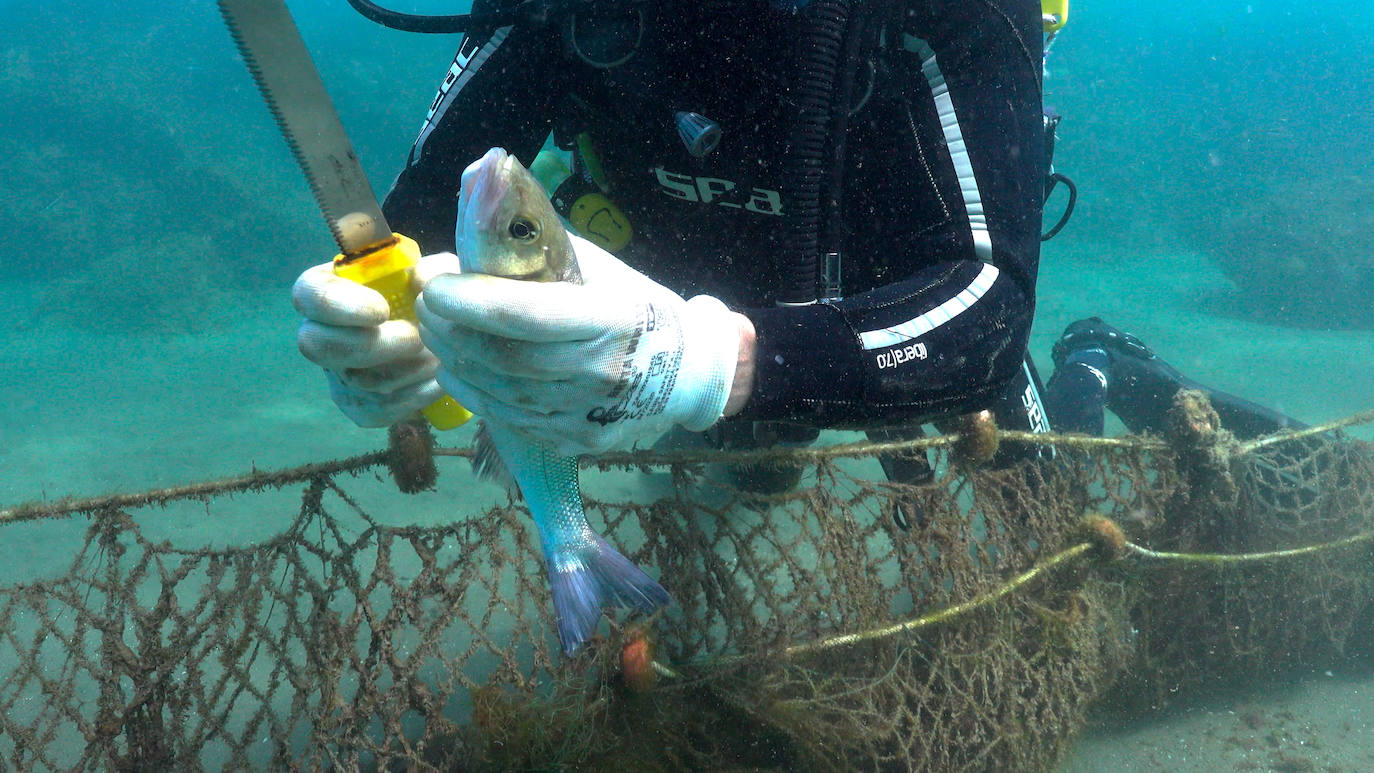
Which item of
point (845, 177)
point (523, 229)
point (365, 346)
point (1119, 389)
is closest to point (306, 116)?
point (365, 346)

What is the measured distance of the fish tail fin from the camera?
4.81 ft

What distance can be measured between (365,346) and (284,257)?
18.2 metres

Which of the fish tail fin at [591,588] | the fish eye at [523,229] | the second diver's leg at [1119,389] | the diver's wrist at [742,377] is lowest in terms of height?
the second diver's leg at [1119,389]

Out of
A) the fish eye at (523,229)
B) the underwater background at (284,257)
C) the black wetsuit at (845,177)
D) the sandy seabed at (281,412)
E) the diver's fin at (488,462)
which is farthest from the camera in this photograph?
→ the underwater background at (284,257)

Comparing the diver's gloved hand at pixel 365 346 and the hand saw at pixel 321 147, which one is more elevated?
the hand saw at pixel 321 147

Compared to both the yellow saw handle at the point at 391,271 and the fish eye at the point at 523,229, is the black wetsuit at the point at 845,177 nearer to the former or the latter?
the fish eye at the point at 523,229

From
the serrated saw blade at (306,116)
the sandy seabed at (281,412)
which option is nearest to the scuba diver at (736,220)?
the serrated saw blade at (306,116)

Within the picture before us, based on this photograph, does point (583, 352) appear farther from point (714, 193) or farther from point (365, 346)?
point (714, 193)

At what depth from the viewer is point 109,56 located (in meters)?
25.6

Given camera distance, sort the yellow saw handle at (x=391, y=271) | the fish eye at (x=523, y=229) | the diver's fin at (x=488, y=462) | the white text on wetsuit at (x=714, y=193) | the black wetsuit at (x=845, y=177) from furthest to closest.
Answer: the white text on wetsuit at (x=714, y=193) < the diver's fin at (x=488, y=462) < the black wetsuit at (x=845, y=177) < the yellow saw handle at (x=391, y=271) < the fish eye at (x=523, y=229)

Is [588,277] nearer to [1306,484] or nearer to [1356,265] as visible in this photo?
[1306,484]

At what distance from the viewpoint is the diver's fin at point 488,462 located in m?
1.64

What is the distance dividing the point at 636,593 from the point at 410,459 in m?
0.85

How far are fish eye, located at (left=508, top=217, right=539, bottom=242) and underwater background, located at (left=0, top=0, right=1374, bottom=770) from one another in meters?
3.56
